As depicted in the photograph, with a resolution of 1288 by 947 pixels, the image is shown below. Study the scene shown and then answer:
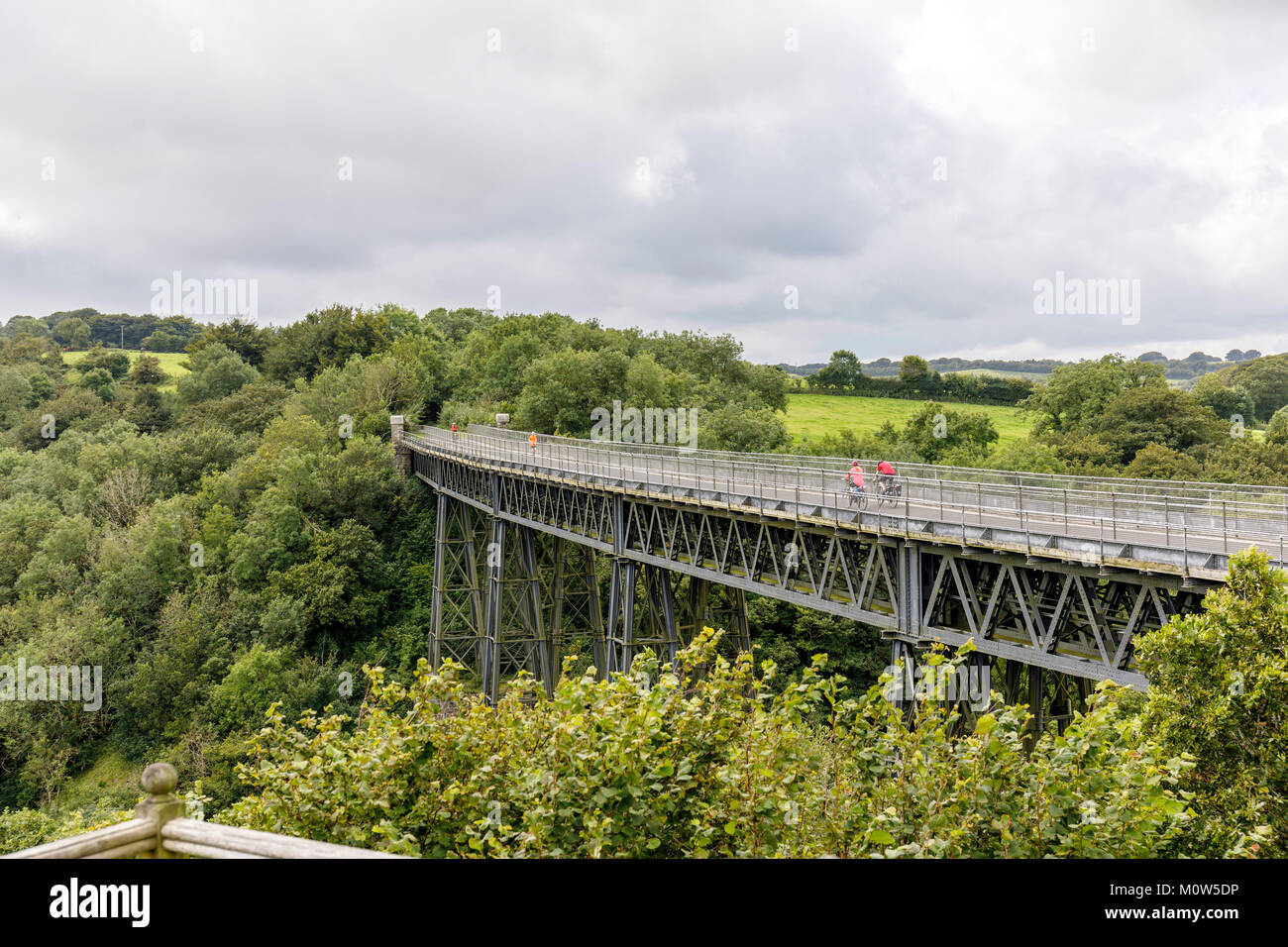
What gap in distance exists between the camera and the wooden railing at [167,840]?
4.01 meters

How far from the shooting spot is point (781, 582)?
60.4 feet

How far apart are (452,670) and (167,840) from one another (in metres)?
4.33

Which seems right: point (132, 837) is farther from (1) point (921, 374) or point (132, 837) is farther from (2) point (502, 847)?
(1) point (921, 374)

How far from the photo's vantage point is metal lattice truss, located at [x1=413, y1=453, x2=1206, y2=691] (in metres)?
12.5

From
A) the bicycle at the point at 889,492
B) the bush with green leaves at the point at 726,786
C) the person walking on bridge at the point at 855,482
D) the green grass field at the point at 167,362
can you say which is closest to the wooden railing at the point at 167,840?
the bush with green leaves at the point at 726,786

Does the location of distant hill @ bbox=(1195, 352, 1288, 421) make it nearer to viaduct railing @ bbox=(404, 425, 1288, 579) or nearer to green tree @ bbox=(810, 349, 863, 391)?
green tree @ bbox=(810, 349, 863, 391)

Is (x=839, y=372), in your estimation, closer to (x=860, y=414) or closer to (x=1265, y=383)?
(x=860, y=414)

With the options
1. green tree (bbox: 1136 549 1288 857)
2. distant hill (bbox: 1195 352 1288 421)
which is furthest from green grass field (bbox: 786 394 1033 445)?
green tree (bbox: 1136 549 1288 857)

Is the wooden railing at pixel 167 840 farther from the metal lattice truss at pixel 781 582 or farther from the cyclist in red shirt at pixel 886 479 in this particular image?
the cyclist in red shirt at pixel 886 479

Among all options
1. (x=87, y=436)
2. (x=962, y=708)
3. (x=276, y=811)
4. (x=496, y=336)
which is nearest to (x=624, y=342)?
(x=496, y=336)

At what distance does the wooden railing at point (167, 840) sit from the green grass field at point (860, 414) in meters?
64.5

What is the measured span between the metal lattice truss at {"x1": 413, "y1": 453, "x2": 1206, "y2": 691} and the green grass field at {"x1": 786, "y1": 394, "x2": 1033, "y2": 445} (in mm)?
39327

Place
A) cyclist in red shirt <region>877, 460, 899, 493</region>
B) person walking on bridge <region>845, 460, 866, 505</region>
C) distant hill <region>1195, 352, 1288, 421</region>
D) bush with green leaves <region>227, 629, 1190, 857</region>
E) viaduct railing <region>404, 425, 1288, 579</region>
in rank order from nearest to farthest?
bush with green leaves <region>227, 629, 1190, 857</region>
viaduct railing <region>404, 425, 1288, 579</region>
person walking on bridge <region>845, 460, 866, 505</region>
cyclist in red shirt <region>877, 460, 899, 493</region>
distant hill <region>1195, 352, 1288, 421</region>

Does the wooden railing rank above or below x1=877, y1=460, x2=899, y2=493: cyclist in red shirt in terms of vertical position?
below
